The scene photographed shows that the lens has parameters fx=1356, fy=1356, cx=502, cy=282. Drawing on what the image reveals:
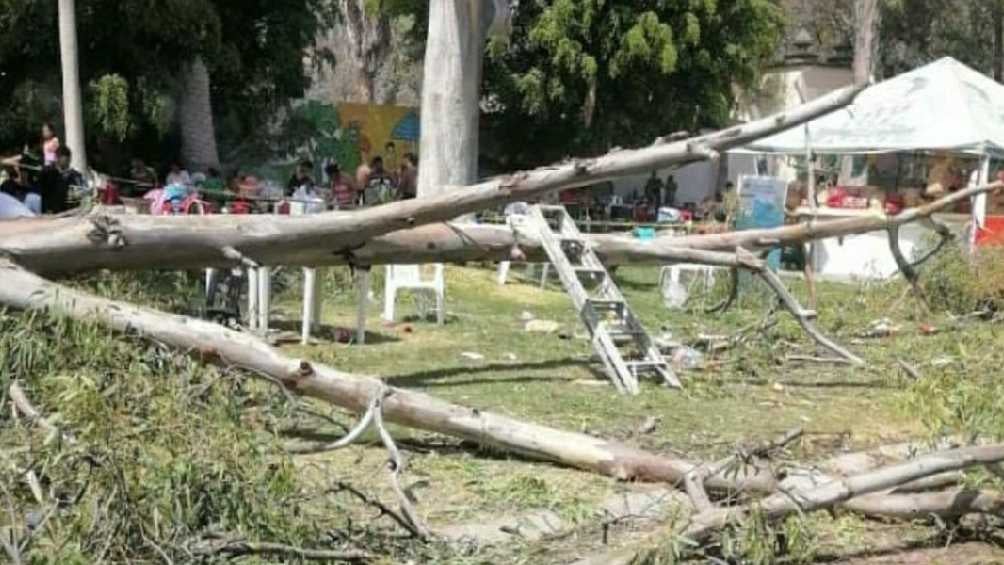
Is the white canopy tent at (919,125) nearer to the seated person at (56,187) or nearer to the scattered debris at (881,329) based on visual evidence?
the scattered debris at (881,329)

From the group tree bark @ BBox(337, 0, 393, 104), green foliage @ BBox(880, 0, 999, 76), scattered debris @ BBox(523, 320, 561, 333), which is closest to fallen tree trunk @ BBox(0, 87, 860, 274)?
scattered debris @ BBox(523, 320, 561, 333)

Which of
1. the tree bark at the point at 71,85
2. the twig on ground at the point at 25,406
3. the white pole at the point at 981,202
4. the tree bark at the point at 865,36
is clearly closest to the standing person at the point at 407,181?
the tree bark at the point at 71,85

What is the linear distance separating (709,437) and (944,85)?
1177 cm

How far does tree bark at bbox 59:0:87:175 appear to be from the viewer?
1614 centimetres

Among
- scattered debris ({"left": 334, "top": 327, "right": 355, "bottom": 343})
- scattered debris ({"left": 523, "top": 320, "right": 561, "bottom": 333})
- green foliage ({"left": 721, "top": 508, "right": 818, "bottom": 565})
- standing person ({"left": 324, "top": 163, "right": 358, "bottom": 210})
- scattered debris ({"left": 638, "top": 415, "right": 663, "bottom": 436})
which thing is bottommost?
scattered debris ({"left": 523, "top": 320, "right": 561, "bottom": 333})

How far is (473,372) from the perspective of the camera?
9.12m

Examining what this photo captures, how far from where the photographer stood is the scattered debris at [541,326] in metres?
11.3

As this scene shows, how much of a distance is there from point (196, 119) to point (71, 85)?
166 inches

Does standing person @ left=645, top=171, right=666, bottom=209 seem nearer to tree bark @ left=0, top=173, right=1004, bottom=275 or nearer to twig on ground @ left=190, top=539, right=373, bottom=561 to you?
tree bark @ left=0, top=173, right=1004, bottom=275

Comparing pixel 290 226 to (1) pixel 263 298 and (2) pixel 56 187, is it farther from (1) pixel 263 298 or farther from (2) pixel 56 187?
(2) pixel 56 187

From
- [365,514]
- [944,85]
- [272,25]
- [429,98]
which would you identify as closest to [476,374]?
[365,514]

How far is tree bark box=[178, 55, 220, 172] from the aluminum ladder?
1153 centimetres

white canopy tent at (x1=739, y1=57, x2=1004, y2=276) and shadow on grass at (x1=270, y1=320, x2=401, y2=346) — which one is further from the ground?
white canopy tent at (x1=739, y1=57, x2=1004, y2=276)

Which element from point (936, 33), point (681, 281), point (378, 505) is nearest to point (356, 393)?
point (378, 505)
